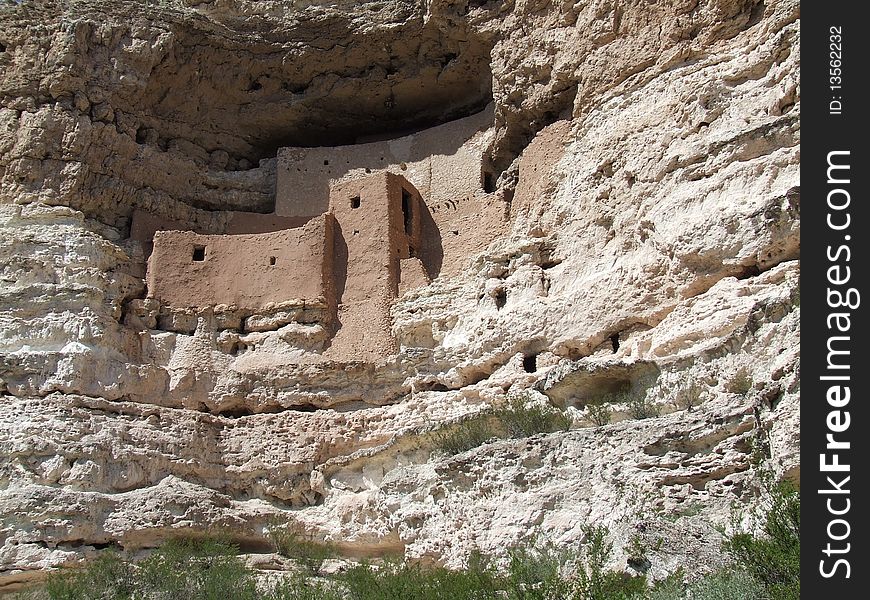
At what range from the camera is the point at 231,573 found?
37.2ft

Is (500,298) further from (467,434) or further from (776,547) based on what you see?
(776,547)

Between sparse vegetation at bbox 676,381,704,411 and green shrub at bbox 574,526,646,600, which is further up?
sparse vegetation at bbox 676,381,704,411

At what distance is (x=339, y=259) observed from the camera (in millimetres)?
15414

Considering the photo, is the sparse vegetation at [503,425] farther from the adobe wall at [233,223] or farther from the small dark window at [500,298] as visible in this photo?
the adobe wall at [233,223]

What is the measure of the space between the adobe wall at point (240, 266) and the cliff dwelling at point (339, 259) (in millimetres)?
14

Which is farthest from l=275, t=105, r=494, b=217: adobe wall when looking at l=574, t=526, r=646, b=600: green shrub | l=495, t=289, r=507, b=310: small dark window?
l=574, t=526, r=646, b=600: green shrub

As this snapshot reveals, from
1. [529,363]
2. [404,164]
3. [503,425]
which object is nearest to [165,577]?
[503,425]

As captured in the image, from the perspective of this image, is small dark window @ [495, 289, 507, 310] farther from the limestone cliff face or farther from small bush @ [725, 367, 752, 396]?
small bush @ [725, 367, 752, 396]

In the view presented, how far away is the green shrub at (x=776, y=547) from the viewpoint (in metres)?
6.88

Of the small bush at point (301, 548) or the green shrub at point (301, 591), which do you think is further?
the small bush at point (301, 548)

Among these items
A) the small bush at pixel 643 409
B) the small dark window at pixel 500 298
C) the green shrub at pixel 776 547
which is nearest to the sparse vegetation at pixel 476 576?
the green shrub at pixel 776 547

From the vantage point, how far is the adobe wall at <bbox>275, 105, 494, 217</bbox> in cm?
1652
